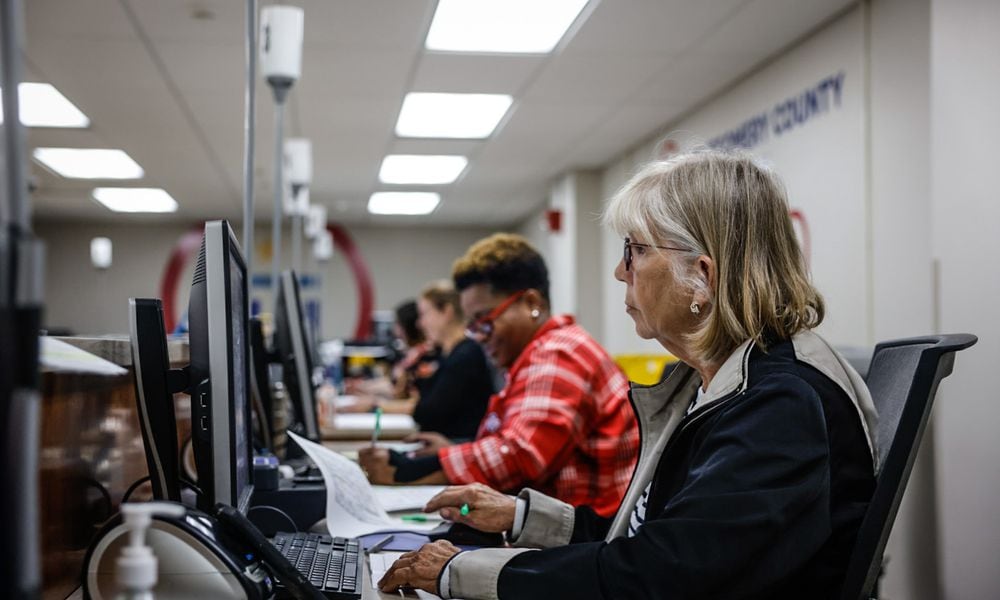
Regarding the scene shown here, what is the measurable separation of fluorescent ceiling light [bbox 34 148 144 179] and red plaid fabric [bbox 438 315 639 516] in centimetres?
605

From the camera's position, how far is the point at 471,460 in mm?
2111

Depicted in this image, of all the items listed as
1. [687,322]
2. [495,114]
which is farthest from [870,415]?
[495,114]

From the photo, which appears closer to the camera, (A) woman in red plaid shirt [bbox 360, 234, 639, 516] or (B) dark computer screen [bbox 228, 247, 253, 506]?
(B) dark computer screen [bbox 228, 247, 253, 506]

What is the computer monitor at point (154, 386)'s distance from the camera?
3.91ft

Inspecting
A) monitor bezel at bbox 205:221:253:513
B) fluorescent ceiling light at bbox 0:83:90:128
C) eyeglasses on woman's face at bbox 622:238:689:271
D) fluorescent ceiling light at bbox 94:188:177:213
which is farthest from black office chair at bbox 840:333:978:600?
fluorescent ceiling light at bbox 94:188:177:213

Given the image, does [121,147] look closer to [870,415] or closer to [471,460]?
[471,460]

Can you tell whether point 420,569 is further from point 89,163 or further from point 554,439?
point 89,163

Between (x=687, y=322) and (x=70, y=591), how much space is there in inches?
36.3

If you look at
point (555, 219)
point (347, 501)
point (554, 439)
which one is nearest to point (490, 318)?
point (554, 439)

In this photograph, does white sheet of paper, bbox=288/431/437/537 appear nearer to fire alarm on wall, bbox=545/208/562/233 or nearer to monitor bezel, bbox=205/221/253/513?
monitor bezel, bbox=205/221/253/513

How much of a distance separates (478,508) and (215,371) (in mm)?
592

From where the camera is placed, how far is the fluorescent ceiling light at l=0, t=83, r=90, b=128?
5.33 metres

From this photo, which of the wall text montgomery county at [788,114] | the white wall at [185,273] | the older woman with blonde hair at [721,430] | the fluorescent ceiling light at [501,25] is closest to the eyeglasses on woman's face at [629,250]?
the older woman with blonde hair at [721,430]

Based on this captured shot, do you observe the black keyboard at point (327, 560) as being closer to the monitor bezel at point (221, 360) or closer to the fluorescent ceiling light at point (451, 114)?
the monitor bezel at point (221, 360)
